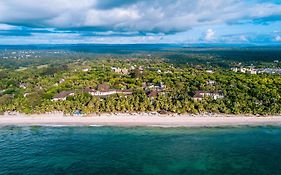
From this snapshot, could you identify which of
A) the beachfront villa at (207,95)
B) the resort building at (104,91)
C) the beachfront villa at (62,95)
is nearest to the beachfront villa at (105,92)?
the resort building at (104,91)

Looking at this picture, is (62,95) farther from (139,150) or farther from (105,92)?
(139,150)

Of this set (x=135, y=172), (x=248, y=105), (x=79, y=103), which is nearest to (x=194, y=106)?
(x=248, y=105)

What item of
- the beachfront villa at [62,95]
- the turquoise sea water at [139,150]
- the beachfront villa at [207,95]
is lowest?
the turquoise sea water at [139,150]

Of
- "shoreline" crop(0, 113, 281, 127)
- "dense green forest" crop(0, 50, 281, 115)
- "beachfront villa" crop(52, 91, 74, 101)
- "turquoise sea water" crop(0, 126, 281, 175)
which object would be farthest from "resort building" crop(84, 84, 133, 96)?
"turquoise sea water" crop(0, 126, 281, 175)

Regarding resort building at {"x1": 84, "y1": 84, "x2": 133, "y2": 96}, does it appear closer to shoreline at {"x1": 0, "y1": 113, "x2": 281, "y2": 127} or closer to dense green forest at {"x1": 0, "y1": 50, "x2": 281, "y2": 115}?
dense green forest at {"x1": 0, "y1": 50, "x2": 281, "y2": 115}

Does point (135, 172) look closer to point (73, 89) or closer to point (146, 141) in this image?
point (146, 141)

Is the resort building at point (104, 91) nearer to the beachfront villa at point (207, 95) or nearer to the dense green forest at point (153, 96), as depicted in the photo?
the dense green forest at point (153, 96)
